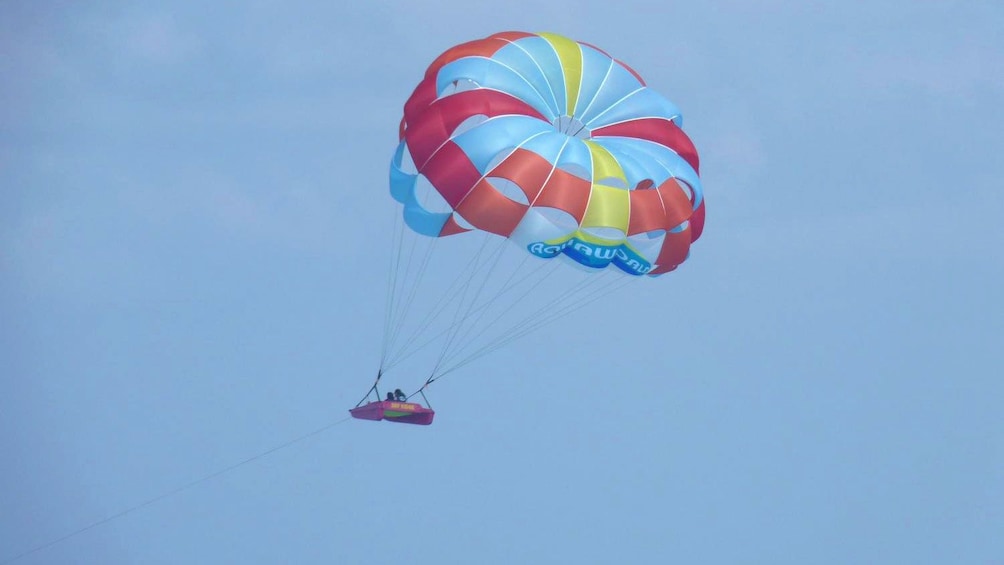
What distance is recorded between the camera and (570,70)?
117 ft

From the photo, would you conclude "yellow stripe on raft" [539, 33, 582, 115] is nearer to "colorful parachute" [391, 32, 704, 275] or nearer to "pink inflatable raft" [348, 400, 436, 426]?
"colorful parachute" [391, 32, 704, 275]

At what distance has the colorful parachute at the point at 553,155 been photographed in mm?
33875

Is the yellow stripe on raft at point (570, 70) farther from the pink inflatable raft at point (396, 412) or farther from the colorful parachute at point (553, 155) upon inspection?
the pink inflatable raft at point (396, 412)

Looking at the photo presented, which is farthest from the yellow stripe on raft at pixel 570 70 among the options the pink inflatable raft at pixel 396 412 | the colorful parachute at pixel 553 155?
the pink inflatable raft at pixel 396 412

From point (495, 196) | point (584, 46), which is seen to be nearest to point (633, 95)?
point (584, 46)

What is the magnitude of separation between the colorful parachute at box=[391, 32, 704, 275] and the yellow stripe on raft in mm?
19

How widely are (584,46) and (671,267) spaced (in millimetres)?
4560

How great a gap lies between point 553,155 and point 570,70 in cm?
235

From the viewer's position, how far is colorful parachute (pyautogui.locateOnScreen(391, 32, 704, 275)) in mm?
33875

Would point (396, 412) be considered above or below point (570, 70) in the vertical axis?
below

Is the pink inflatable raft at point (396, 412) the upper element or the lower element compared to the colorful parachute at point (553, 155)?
lower

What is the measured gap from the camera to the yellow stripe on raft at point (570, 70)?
35.5 m

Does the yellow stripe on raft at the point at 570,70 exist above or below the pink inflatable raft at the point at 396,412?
above

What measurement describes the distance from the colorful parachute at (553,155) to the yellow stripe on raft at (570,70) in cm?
2
